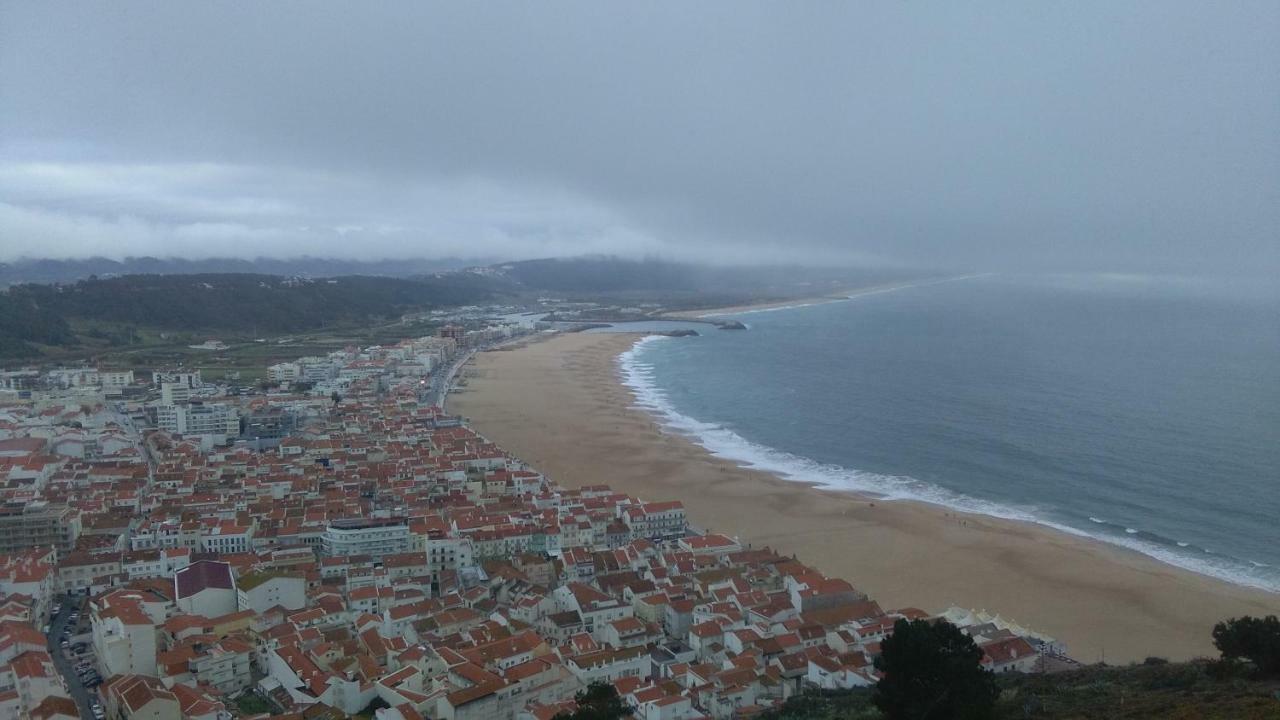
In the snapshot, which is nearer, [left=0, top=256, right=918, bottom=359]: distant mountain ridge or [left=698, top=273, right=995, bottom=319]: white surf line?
[left=0, top=256, right=918, bottom=359]: distant mountain ridge

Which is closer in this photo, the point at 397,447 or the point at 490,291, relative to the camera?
the point at 397,447

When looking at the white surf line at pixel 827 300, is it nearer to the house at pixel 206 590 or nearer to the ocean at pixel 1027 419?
the ocean at pixel 1027 419

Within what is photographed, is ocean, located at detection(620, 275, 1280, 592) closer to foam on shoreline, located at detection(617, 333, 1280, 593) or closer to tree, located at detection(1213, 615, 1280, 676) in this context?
foam on shoreline, located at detection(617, 333, 1280, 593)

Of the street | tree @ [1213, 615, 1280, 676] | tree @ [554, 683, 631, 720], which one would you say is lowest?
the street

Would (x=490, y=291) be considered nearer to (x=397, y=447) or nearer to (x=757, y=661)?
(x=397, y=447)

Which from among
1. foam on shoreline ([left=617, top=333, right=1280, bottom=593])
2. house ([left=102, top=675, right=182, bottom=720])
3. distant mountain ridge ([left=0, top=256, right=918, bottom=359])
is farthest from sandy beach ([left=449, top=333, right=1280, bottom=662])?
distant mountain ridge ([left=0, top=256, right=918, bottom=359])

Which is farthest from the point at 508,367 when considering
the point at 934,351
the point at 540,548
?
the point at 540,548

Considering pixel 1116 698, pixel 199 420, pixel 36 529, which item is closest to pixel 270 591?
pixel 36 529

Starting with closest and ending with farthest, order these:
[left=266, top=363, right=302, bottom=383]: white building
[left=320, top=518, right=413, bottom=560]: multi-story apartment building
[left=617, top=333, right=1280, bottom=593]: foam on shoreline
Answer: [left=617, top=333, right=1280, bottom=593]: foam on shoreline < [left=320, top=518, right=413, bottom=560]: multi-story apartment building < [left=266, top=363, right=302, bottom=383]: white building
